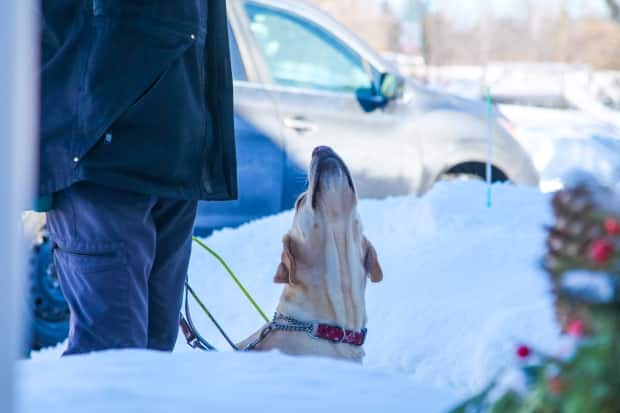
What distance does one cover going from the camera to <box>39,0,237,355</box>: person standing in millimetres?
3168

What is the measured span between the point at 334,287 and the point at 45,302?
7.76 feet

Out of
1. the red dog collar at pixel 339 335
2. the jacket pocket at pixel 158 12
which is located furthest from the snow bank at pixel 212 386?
the red dog collar at pixel 339 335

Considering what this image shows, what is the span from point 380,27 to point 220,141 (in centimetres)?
4376

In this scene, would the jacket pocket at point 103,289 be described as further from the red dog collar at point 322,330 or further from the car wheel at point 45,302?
the car wheel at point 45,302

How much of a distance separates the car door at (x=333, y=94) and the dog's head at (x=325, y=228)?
8.62ft

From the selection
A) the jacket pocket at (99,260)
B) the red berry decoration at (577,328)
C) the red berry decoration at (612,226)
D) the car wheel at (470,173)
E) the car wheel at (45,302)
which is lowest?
the car wheel at (45,302)

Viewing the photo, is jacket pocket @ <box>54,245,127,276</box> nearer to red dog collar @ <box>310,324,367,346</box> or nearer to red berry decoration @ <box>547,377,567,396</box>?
red dog collar @ <box>310,324,367,346</box>

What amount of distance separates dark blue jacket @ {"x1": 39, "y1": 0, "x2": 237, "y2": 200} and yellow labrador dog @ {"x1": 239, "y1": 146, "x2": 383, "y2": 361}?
38.2 inches

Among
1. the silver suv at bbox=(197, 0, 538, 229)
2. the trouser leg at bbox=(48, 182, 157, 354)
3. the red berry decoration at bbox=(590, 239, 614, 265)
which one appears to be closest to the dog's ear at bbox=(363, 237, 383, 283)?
the trouser leg at bbox=(48, 182, 157, 354)

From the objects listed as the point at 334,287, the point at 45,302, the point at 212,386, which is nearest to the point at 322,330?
the point at 334,287

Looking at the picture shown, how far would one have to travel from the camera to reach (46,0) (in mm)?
3191

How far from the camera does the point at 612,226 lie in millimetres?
1164

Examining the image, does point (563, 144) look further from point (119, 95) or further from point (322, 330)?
point (119, 95)

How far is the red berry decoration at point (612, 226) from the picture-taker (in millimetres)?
1163
